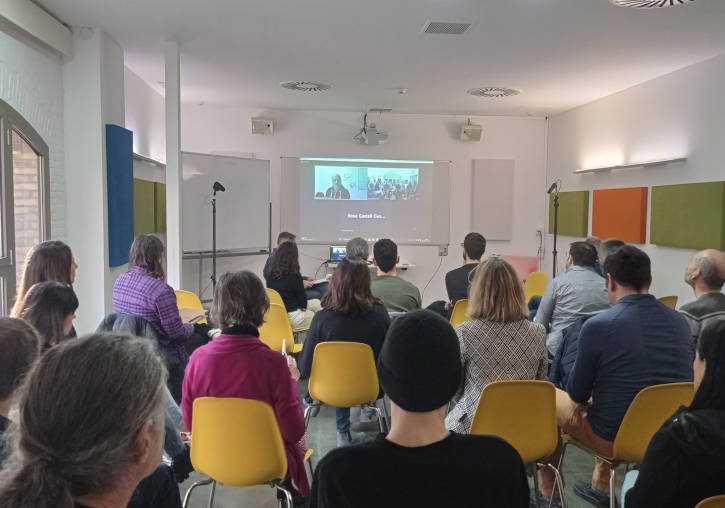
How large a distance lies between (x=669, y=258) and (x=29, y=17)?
20.3 feet

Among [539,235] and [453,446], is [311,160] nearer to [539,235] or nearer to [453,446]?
[539,235]

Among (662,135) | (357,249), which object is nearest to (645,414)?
(357,249)

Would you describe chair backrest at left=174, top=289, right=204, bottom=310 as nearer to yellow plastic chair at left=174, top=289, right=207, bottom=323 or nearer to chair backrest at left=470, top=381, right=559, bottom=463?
yellow plastic chair at left=174, top=289, right=207, bottom=323

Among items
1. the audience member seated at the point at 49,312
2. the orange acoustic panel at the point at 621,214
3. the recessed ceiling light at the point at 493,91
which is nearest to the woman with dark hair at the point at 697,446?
the audience member seated at the point at 49,312

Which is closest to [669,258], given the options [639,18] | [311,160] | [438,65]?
[639,18]

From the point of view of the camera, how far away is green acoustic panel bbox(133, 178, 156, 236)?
233 inches

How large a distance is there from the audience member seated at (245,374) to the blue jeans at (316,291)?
344 cm

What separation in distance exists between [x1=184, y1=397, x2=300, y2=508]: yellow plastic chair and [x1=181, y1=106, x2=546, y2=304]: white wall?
241 inches

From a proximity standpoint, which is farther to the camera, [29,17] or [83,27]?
[83,27]

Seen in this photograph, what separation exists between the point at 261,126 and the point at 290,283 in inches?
162

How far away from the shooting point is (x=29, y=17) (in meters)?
3.88

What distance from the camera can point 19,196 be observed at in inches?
161

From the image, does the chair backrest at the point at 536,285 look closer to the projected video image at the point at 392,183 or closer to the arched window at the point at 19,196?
the projected video image at the point at 392,183

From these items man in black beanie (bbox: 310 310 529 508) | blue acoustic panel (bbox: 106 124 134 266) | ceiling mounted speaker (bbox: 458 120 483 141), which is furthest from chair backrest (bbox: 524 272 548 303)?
man in black beanie (bbox: 310 310 529 508)
